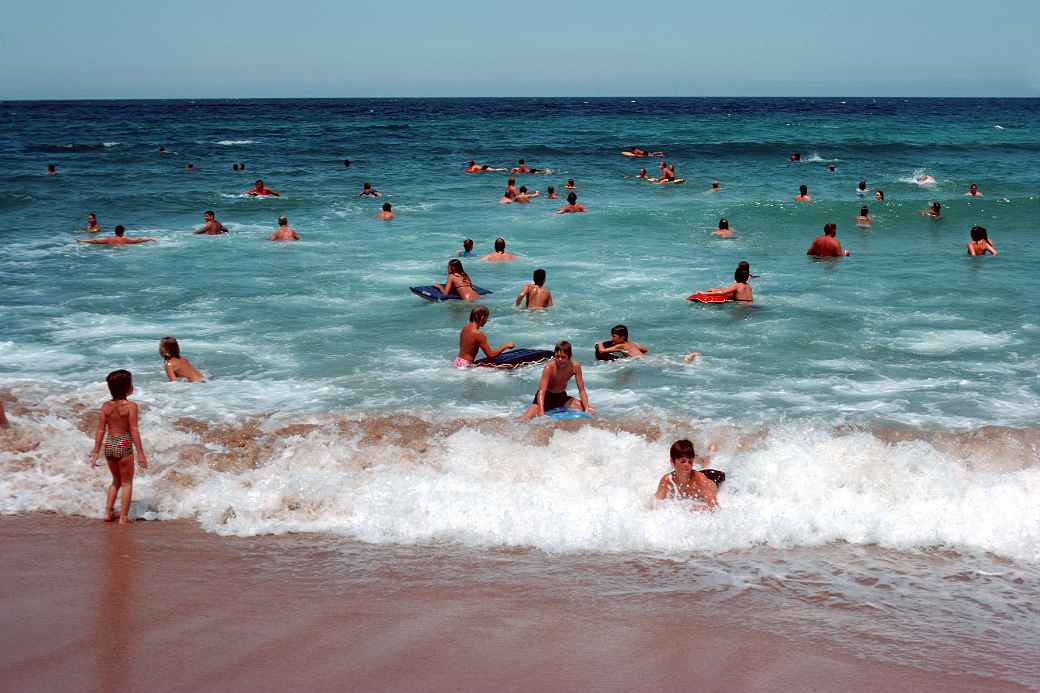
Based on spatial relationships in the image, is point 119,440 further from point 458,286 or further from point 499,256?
point 499,256

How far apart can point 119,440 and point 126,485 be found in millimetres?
349

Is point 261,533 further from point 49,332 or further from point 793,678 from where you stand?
point 49,332

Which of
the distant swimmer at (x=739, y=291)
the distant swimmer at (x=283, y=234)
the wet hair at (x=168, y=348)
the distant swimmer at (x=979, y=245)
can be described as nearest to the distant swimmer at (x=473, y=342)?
the wet hair at (x=168, y=348)

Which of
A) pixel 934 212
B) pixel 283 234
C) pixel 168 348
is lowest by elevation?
pixel 168 348

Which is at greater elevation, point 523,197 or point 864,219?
point 523,197

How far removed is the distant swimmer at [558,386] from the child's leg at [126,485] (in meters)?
3.84

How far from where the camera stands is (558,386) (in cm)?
1005

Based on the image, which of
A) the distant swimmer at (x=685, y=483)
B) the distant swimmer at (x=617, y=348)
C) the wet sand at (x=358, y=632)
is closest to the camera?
the wet sand at (x=358, y=632)

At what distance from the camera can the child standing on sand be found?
A: 748cm

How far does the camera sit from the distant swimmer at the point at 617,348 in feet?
39.7

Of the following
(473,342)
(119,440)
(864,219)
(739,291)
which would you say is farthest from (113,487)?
(864,219)

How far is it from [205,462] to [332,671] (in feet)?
13.3

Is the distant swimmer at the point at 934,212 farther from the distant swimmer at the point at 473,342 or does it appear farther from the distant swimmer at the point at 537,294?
the distant swimmer at the point at 473,342

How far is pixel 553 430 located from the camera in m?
9.46
